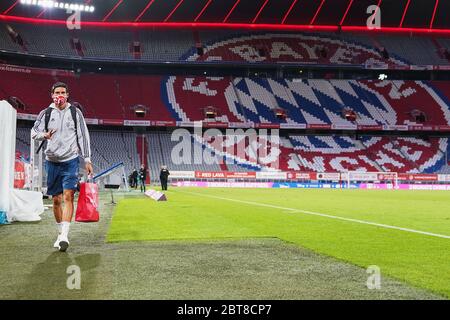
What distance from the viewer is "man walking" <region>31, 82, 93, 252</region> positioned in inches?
268

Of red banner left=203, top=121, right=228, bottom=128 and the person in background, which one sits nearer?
the person in background

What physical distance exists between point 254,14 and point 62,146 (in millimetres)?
50001

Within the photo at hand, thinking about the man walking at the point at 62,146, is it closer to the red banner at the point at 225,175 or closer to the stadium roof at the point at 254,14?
the red banner at the point at 225,175

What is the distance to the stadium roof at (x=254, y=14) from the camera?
50.7 metres

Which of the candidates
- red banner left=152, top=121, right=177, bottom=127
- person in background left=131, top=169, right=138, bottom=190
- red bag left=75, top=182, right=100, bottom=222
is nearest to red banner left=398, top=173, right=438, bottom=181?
red banner left=152, top=121, right=177, bottom=127

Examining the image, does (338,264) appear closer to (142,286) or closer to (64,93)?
(142,286)

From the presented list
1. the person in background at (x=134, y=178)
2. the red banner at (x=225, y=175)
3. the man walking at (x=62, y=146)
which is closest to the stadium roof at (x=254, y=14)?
the red banner at (x=225, y=175)

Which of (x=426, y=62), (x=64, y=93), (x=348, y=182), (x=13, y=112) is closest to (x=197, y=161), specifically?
(x=348, y=182)

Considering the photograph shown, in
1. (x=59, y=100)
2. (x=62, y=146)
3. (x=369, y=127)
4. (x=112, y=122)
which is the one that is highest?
(x=112, y=122)

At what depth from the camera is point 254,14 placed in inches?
2130

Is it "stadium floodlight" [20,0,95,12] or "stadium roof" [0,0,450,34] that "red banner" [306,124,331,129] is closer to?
"stadium roof" [0,0,450,34]

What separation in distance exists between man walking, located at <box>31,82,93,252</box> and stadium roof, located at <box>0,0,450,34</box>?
44.8 meters

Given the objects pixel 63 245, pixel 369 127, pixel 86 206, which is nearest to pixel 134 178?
pixel 369 127

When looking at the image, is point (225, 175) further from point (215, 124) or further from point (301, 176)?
point (215, 124)
